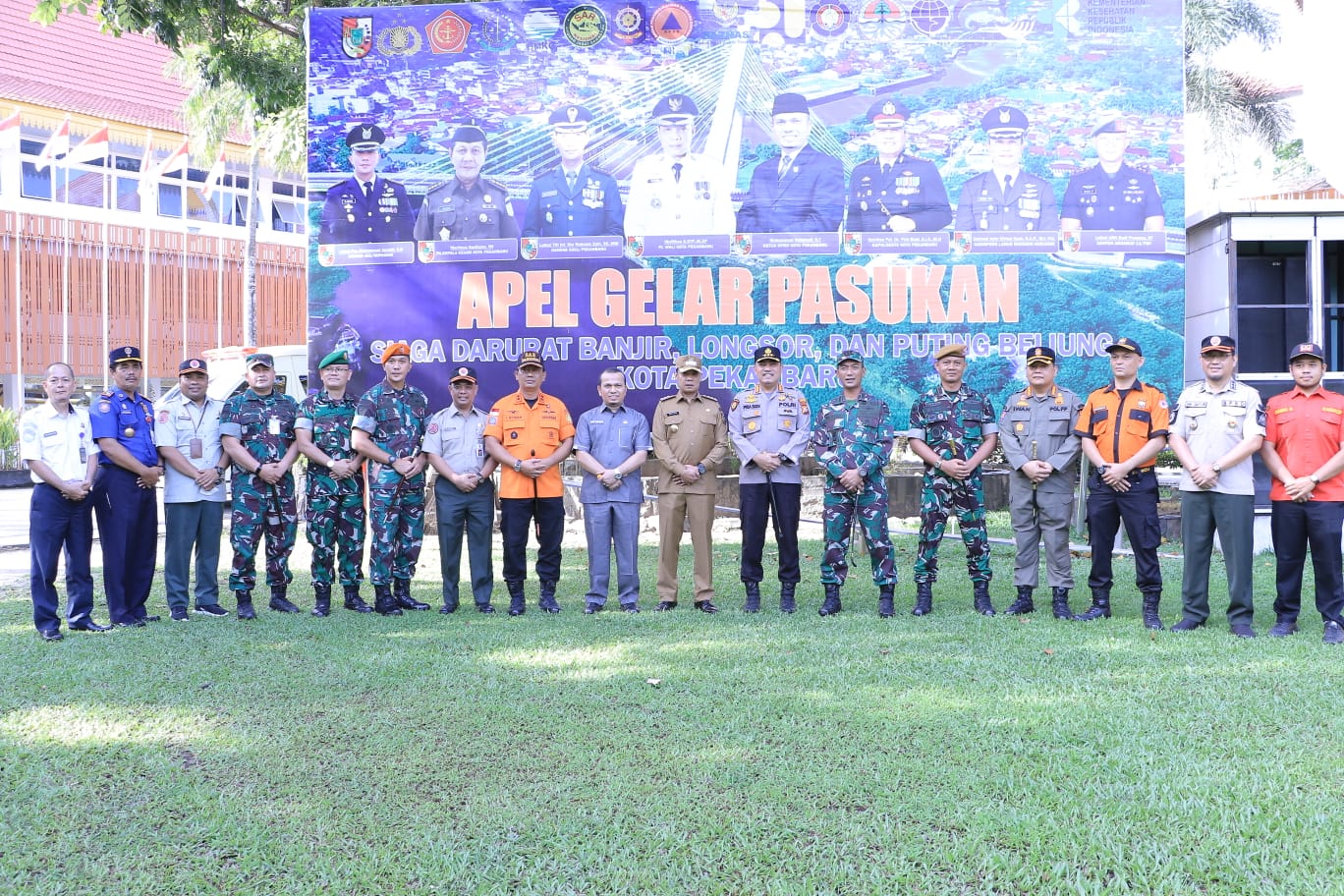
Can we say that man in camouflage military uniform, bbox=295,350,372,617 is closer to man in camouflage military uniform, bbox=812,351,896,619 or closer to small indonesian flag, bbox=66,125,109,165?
man in camouflage military uniform, bbox=812,351,896,619

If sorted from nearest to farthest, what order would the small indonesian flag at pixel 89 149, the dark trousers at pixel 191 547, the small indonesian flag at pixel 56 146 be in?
the dark trousers at pixel 191 547, the small indonesian flag at pixel 56 146, the small indonesian flag at pixel 89 149

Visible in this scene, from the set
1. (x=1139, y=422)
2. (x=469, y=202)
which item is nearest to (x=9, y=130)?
(x=469, y=202)

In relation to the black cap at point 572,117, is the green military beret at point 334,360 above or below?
below

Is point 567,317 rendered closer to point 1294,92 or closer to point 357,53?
point 357,53

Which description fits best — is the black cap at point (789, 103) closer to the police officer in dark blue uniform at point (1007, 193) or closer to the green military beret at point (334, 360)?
the police officer in dark blue uniform at point (1007, 193)

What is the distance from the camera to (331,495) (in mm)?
6477

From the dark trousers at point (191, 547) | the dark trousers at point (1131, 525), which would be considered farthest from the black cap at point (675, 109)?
the dark trousers at point (191, 547)

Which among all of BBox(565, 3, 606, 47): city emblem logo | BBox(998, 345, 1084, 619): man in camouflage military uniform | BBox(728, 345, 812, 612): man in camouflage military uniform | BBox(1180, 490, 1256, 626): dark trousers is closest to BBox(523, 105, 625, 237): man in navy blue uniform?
BBox(565, 3, 606, 47): city emblem logo

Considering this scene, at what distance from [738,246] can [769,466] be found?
1.56 m

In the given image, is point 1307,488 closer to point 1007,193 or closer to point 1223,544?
point 1223,544

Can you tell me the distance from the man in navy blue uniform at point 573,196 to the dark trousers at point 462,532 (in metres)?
1.78

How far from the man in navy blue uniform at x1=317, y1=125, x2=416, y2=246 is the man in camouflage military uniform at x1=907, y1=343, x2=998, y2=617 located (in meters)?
3.52

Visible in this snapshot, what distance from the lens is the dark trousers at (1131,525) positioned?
583 centimetres

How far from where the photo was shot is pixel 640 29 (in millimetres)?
7137
